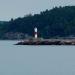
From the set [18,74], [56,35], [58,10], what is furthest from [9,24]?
[18,74]

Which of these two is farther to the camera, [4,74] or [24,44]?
[24,44]

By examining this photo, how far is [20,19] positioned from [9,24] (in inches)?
159

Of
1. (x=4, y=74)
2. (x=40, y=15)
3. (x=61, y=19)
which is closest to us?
(x=4, y=74)

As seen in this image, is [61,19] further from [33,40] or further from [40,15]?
[33,40]

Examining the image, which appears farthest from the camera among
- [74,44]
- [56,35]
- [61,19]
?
[61,19]

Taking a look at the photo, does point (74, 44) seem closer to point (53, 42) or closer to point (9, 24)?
point (53, 42)

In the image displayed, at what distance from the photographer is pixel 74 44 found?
93.2 m

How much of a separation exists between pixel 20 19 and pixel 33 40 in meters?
65.3

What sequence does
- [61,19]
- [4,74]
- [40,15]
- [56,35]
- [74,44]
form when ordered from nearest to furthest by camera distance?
1. [4,74]
2. [74,44]
3. [56,35]
4. [61,19]
5. [40,15]

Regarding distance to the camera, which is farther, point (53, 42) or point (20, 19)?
point (20, 19)

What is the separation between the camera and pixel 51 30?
138000mm

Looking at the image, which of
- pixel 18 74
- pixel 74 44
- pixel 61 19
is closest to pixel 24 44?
pixel 74 44

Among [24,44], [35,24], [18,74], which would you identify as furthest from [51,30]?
[18,74]

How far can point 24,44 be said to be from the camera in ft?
323
